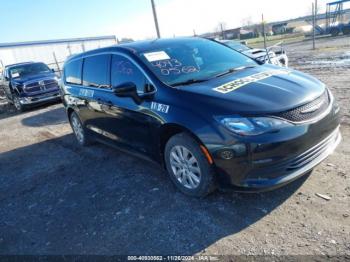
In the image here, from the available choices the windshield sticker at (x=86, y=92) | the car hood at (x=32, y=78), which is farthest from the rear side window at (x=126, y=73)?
the car hood at (x=32, y=78)

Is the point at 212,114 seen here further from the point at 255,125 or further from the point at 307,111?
the point at 307,111

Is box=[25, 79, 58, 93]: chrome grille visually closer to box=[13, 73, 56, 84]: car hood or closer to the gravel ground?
box=[13, 73, 56, 84]: car hood

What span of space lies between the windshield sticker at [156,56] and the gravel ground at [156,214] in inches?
62.9

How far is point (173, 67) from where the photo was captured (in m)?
3.96

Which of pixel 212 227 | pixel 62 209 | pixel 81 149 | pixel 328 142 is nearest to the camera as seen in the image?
pixel 212 227

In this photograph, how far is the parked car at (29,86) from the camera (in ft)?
39.3

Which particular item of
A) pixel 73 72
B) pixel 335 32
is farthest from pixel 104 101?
pixel 335 32

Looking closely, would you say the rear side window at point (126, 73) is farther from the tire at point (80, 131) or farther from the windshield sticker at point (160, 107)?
the tire at point (80, 131)

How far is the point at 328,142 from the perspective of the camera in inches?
131

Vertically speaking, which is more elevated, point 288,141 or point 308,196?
point 288,141

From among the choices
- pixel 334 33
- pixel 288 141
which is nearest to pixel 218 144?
pixel 288 141

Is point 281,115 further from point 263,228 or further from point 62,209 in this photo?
point 62,209

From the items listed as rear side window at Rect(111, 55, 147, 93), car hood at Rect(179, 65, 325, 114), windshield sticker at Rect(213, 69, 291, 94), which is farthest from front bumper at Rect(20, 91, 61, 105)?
windshield sticker at Rect(213, 69, 291, 94)

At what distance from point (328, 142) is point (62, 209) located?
326 centimetres
